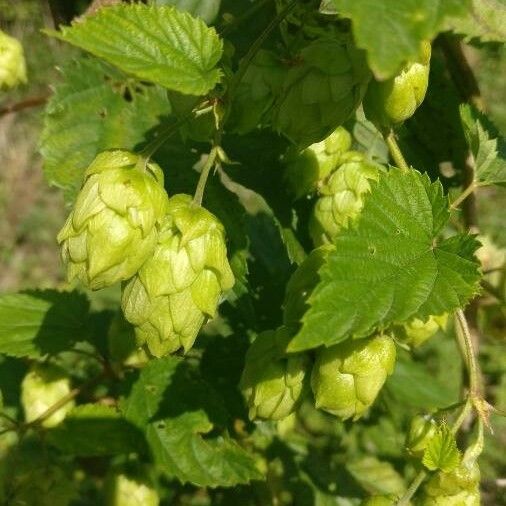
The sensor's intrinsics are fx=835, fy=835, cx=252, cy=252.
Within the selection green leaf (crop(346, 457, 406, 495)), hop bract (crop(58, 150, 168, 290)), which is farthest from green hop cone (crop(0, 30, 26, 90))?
green leaf (crop(346, 457, 406, 495))

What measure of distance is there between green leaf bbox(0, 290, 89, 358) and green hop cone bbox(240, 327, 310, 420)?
0.65 metres

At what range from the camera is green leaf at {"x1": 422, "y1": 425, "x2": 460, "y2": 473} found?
50.9 inches

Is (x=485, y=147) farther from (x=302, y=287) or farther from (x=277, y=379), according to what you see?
(x=277, y=379)

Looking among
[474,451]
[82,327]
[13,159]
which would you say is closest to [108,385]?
[82,327]

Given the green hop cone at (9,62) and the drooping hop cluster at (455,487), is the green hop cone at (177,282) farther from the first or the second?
the green hop cone at (9,62)

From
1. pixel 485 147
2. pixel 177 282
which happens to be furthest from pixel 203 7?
pixel 177 282

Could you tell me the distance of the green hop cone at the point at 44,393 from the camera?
1.97 metres

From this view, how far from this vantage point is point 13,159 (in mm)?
5336

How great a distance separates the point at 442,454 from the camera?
130 centimetres

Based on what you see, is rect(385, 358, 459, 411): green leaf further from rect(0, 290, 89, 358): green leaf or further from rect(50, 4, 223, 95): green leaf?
rect(50, 4, 223, 95): green leaf

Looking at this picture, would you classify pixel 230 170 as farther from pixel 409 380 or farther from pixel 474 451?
pixel 409 380

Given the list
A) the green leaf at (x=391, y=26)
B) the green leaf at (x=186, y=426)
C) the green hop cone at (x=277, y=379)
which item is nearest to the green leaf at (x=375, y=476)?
the green leaf at (x=186, y=426)

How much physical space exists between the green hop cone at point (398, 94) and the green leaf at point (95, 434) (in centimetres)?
89

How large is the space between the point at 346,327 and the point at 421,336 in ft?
1.63
